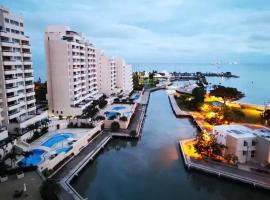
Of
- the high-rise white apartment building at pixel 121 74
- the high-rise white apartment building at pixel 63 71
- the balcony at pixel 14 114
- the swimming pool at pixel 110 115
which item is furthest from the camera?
the high-rise white apartment building at pixel 121 74

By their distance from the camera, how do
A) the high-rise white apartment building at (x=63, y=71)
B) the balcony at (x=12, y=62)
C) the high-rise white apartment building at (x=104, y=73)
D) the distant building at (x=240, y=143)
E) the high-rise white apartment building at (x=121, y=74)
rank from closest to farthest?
the distant building at (x=240, y=143) → the balcony at (x=12, y=62) → the high-rise white apartment building at (x=63, y=71) → the high-rise white apartment building at (x=104, y=73) → the high-rise white apartment building at (x=121, y=74)

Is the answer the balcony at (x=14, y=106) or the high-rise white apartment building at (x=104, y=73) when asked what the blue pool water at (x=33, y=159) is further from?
the high-rise white apartment building at (x=104, y=73)

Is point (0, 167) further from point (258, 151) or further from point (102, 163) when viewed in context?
point (258, 151)

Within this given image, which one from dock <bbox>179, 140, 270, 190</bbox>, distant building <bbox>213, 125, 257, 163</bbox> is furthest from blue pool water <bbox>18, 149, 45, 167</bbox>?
distant building <bbox>213, 125, 257, 163</bbox>

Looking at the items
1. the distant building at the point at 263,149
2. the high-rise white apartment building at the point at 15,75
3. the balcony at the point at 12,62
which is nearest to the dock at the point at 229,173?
the distant building at the point at 263,149

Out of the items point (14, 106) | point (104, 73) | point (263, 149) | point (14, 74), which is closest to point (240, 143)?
point (263, 149)

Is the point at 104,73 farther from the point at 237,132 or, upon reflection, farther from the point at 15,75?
the point at 237,132
